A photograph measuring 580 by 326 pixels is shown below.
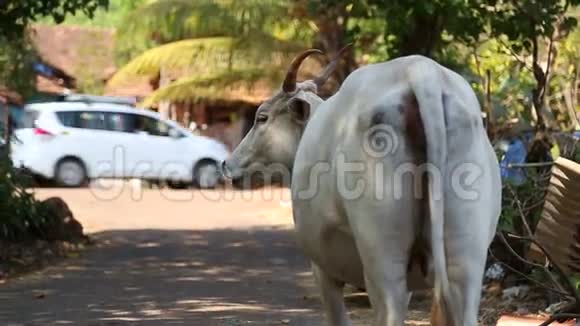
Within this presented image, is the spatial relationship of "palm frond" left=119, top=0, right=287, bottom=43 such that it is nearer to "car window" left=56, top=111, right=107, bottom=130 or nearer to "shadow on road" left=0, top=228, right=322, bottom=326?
"car window" left=56, top=111, right=107, bottom=130

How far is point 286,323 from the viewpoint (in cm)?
914

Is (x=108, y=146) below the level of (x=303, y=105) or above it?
below

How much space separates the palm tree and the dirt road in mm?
4597

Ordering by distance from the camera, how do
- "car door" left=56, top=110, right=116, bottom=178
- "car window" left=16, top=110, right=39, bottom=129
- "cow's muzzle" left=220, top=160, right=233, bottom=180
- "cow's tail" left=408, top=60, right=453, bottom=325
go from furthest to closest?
"car door" left=56, top=110, right=116, bottom=178
"car window" left=16, top=110, right=39, bottom=129
"cow's muzzle" left=220, top=160, right=233, bottom=180
"cow's tail" left=408, top=60, right=453, bottom=325

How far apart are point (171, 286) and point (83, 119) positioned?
15.7m

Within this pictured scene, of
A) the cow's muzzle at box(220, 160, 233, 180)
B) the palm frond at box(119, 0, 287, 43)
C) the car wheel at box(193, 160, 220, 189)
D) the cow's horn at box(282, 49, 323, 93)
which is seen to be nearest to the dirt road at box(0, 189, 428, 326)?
the cow's muzzle at box(220, 160, 233, 180)

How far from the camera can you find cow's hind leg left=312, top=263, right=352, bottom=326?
5.93m

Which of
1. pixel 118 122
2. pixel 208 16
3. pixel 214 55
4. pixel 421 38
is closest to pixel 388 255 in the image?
pixel 421 38

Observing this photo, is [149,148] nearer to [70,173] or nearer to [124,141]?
[124,141]

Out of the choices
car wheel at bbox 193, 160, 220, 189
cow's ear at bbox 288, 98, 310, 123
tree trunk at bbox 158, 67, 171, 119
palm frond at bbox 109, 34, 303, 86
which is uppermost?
A: palm frond at bbox 109, 34, 303, 86

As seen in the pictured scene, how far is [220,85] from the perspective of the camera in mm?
26219

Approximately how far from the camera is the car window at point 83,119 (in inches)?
1036

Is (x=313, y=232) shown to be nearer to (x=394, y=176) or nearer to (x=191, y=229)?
(x=394, y=176)

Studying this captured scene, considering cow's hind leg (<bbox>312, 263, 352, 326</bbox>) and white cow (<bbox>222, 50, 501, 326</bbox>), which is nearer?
white cow (<bbox>222, 50, 501, 326</bbox>)
